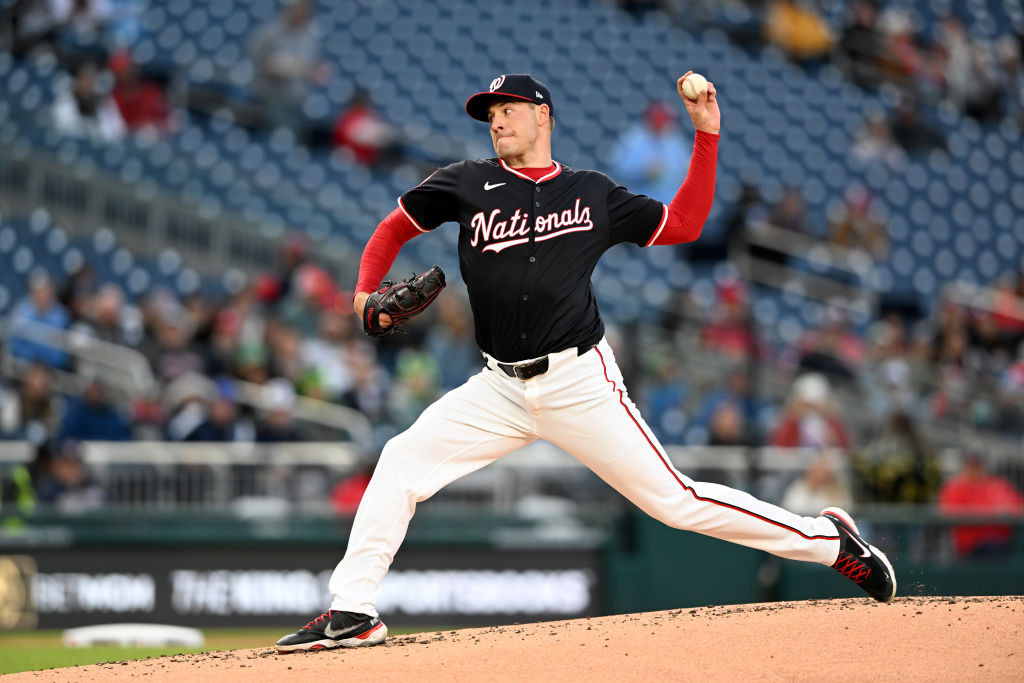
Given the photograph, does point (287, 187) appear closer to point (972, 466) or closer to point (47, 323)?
point (47, 323)

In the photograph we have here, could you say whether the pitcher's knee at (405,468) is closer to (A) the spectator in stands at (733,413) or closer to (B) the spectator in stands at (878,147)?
(A) the spectator in stands at (733,413)

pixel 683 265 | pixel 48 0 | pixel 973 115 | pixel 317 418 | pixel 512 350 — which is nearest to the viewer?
pixel 512 350

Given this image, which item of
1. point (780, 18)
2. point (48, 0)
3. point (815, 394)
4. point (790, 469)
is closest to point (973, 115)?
point (780, 18)

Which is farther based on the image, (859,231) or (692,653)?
(859,231)

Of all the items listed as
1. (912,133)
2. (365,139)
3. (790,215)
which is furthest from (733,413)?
(912,133)

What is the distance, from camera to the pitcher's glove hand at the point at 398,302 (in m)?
4.66

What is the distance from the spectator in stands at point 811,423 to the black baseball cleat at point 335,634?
5.86 metres

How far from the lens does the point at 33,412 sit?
394 inches

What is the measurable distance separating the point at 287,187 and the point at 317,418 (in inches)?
173

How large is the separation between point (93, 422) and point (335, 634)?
5.41 metres

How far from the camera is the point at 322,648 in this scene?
4918mm

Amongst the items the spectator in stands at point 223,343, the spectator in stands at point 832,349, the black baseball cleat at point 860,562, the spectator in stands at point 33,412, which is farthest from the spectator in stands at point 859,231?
the black baseball cleat at point 860,562

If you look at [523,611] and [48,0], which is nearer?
[523,611]

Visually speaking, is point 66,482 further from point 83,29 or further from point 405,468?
point 83,29
